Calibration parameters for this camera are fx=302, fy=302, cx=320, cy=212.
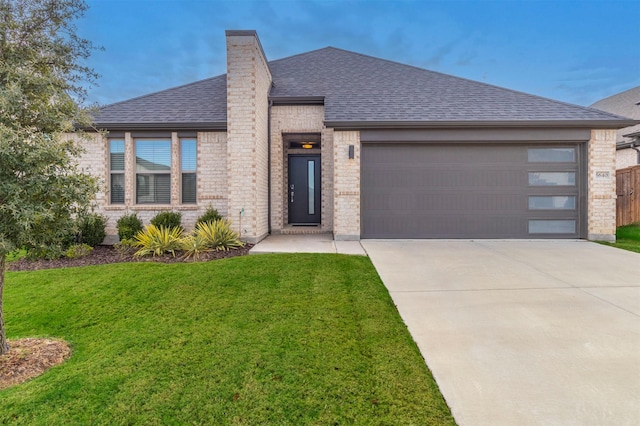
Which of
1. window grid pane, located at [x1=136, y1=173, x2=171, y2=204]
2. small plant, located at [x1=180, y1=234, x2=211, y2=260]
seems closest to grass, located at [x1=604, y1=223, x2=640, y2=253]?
small plant, located at [x1=180, y1=234, x2=211, y2=260]

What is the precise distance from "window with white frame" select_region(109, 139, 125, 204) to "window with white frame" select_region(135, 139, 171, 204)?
0.39 m

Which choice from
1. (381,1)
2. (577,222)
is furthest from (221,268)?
(381,1)

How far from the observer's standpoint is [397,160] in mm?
7715

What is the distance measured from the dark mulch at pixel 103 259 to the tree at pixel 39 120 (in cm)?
337

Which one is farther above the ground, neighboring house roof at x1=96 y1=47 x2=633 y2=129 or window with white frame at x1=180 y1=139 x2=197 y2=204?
neighboring house roof at x1=96 y1=47 x2=633 y2=129

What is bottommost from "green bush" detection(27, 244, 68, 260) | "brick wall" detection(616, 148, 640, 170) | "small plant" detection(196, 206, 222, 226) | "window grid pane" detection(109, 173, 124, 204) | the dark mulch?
the dark mulch

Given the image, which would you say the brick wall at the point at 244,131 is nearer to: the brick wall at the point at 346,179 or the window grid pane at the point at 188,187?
the window grid pane at the point at 188,187

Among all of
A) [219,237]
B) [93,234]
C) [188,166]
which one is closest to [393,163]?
[219,237]

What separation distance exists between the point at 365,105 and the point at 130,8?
10.9m

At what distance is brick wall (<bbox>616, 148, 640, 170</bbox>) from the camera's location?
11578 mm

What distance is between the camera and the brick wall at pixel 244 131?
6953 millimetres

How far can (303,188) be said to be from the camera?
9.46m

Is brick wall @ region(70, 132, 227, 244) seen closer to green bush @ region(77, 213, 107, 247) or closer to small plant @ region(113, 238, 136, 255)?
green bush @ region(77, 213, 107, 247)

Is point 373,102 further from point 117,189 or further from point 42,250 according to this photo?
point 42,250
